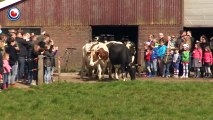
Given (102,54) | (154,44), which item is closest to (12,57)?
A: (102,54)

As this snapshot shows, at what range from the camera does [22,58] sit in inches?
862

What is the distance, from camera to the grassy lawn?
48.5 ft

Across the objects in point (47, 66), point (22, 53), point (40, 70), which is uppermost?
point (22, 53)

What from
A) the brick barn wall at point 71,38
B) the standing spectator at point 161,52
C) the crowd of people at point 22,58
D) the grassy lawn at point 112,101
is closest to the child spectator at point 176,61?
the standing spectator at point 161,52

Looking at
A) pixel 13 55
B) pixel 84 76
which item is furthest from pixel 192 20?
pixel 13 55

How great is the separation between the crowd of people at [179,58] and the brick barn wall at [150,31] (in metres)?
4.14

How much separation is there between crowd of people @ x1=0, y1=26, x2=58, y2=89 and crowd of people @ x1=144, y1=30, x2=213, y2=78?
498cm

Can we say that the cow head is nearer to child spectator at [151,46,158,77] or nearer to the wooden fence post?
child spectator at [151,46,158,77]

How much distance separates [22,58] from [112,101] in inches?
245

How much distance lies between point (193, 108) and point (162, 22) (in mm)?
14646

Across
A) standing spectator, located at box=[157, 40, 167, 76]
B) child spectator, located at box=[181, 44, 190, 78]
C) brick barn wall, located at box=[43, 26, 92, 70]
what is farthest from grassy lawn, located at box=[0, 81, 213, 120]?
brick barn wall, located at box=[43, 26, 92, 70]

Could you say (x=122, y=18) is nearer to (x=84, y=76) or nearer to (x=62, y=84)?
(x=84, y=76)

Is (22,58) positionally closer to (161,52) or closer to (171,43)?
(161,52)

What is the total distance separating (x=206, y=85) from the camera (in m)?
20.3
